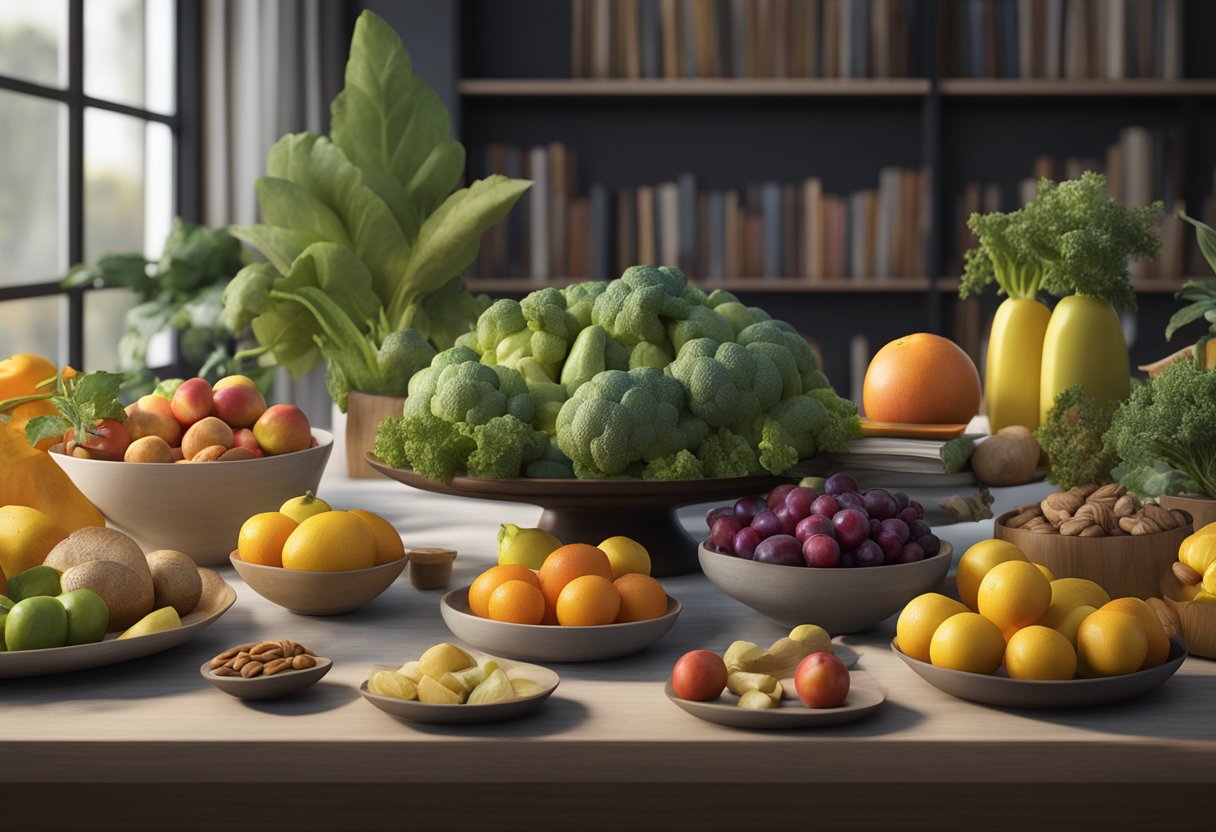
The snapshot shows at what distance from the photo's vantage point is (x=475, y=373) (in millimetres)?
1085

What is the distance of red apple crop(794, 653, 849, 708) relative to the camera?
73 cm

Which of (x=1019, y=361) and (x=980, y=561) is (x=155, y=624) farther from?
(x=1019, y=361)

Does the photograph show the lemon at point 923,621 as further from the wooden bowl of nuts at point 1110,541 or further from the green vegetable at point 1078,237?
the green vegetable at point 1078,237

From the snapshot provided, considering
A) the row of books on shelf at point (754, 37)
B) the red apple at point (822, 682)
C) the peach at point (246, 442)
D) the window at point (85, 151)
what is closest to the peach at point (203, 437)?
the peach at point (246, 442)

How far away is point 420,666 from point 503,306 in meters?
0.48

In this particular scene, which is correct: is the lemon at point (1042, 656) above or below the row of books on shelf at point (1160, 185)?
below

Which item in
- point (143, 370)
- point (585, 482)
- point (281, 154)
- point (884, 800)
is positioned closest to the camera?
point (884, 800)

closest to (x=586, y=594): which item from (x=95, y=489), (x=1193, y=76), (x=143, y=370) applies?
(x=95, y=489)

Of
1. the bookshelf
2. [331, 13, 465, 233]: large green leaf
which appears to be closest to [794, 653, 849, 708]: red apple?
[331, 13, 465, 233]: large green leaf

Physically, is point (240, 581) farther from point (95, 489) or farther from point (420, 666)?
point (420, 666)

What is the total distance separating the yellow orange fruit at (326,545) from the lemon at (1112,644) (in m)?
0.50

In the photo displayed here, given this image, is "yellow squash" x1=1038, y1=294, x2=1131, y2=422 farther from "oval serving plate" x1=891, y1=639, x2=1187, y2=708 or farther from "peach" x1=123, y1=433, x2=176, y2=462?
"peach" x1=123, y1=433, x2=176, y2=462

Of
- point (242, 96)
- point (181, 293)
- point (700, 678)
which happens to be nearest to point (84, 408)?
point (700, 678)

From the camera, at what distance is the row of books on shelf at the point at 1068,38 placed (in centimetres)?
342
